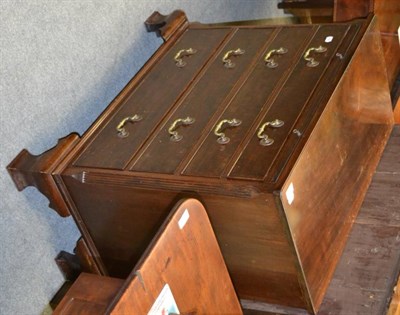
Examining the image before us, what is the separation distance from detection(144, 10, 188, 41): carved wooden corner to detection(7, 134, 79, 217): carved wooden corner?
0.53 metres

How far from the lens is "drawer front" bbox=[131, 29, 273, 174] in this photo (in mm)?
1560

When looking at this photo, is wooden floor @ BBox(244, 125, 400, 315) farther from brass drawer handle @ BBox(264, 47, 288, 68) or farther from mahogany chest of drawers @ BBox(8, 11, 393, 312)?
brass drawer handle @ BBox(264, 47, 288, 68)

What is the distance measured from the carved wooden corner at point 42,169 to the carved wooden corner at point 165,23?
0.53 metres

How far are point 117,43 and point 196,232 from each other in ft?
2.68

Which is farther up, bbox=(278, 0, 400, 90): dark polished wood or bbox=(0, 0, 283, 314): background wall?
bbox=(278, 0, 400, 90): dark polished wood

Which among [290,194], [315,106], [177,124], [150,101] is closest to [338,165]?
[315,106]

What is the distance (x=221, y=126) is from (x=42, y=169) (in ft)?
1.55

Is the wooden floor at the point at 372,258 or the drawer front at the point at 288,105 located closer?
the drawer front at the point at 288,105

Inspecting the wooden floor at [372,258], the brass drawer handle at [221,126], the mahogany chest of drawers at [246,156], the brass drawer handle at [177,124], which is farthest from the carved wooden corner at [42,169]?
the wooden floor at [372,258]

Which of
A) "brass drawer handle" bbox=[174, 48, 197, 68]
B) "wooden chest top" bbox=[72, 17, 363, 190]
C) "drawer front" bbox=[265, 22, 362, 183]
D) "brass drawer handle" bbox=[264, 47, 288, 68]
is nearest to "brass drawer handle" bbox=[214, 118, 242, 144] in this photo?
"wooden chest top" bbox=[72, 17, 363, 190]

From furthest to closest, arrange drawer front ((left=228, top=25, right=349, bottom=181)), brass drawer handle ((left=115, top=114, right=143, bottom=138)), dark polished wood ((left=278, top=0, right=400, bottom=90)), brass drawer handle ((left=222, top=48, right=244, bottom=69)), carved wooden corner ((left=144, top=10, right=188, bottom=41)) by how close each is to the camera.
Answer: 1. dark polished wood ((left=278, top=0, right=400, bottom=90))
2. carved wooden corner ((left=144, top=10, right=188, bottom=41))
3. brass drawer handle ((left=222, top=48, right=244, bottom=69))
4. brass drawer handle ((left=115, top=114, right=143, bottom=138))
5. drawer front ((left=228, top=25, right=349, bottom=181))

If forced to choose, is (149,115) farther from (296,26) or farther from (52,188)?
(296,26)

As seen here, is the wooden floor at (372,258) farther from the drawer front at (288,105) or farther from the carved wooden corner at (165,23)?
the carved wooden corner at (165,23)

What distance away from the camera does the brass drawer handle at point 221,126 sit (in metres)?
1.54
